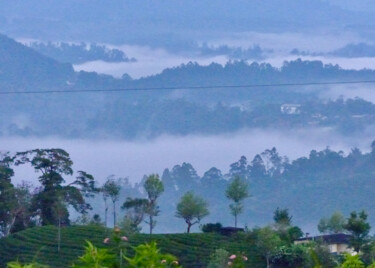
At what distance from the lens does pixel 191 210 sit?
52.9ft

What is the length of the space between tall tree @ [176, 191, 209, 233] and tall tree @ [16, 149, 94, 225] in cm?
194

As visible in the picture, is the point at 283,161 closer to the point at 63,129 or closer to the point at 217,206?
the point at 217,206

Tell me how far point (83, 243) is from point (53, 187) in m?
4.67

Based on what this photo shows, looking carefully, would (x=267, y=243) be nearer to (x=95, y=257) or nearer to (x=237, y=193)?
(x=237, y=193)

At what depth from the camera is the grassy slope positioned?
11.7m

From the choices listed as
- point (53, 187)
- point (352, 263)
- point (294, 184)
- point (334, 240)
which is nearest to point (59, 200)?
point (53, 187)

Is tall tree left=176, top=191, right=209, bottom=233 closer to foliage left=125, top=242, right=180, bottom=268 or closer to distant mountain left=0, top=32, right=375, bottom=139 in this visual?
foliage left=125, top=242, right=180, bottom=268

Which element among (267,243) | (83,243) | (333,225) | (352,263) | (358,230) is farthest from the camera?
(333,225)

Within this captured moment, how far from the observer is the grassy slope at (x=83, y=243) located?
11.7 metres

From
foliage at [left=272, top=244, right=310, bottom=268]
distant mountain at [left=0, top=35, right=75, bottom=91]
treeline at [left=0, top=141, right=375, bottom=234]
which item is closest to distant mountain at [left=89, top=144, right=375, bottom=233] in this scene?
treeline at [left=0, top=141, right=375, bottom=234]

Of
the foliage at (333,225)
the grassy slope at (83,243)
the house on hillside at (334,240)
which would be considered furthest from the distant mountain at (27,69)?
the house on hillside at (334,240)

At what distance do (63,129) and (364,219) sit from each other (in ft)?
154

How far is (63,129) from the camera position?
5897 cm

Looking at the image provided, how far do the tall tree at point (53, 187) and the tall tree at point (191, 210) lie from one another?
194 cm
